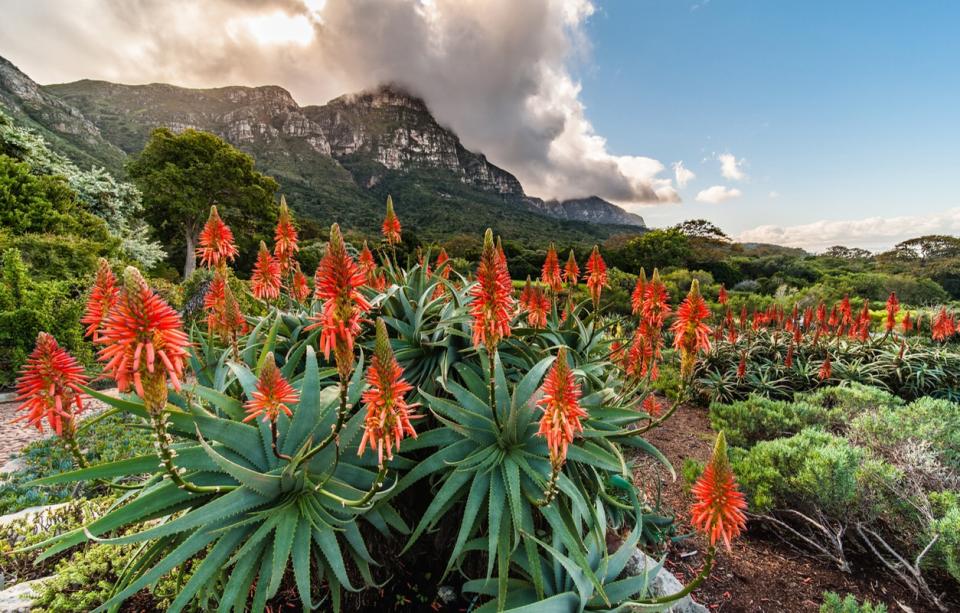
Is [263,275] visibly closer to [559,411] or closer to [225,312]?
[225,312]

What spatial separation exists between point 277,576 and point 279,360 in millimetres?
1693

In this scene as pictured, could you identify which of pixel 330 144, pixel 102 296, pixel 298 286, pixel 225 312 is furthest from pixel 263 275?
pixel 330 144

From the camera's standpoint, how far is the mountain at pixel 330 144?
54.0 m

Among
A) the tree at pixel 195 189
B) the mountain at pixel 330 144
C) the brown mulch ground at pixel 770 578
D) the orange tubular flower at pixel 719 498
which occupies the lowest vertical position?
the brown mulch ground at pixel 770 578

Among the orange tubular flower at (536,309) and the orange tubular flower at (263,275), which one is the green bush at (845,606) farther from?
the orange tubular flower at (263,275)

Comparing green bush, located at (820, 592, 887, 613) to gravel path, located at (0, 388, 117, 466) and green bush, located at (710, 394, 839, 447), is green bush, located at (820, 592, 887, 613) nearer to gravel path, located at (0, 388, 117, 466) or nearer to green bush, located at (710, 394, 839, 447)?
green bush, located at (710, 394, 839, 447)

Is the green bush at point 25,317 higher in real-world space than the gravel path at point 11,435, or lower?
higher

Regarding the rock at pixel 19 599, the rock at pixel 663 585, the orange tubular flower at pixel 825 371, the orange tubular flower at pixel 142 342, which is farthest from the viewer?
the orange tubular flower at pixel 825 371

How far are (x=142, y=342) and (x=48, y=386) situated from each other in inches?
29.1

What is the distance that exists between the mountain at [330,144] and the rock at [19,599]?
4983 centimetres

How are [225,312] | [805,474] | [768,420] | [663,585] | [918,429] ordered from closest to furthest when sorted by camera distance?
[225,312]
[663,585]
[805,474]
[918,429]
[768,420]

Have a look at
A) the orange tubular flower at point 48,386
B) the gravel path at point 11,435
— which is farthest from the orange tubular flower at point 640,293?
the gravel path at point 11,435

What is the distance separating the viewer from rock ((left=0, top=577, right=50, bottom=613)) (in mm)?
2287

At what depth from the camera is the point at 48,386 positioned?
69.7 inches
